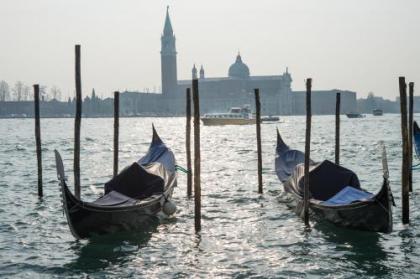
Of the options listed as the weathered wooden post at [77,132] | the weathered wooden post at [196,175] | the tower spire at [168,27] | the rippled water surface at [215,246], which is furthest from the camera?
the tower spire at [168,27]

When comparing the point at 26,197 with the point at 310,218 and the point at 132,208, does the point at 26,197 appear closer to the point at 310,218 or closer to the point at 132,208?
the point at 132,208

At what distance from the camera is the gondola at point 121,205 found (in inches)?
359

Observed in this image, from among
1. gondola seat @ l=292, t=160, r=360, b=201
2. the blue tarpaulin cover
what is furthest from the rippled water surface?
gondola seat @ l=292, t=160, r=360, b=201

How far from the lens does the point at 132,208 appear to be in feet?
33.0

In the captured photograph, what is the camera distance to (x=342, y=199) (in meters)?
10.5

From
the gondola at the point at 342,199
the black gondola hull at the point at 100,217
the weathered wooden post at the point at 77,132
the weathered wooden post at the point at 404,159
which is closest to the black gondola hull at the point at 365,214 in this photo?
the gondola at the point at 342,199

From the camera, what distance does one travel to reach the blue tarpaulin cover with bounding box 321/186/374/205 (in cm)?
1031

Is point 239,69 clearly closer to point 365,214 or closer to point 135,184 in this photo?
point 135,184

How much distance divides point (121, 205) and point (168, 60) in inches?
5520

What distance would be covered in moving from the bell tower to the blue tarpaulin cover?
138m

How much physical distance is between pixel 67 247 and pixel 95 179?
10189 millimetres

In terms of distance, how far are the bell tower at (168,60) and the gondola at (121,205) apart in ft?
449

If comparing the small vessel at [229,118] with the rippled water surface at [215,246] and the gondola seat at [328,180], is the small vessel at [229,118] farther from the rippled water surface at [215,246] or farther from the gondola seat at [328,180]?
the gondola seat at [328,180]

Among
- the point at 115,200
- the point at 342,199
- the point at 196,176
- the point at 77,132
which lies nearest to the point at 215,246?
the point at 196,176
